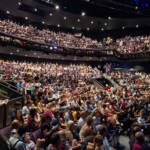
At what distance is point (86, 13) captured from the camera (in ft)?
76.2

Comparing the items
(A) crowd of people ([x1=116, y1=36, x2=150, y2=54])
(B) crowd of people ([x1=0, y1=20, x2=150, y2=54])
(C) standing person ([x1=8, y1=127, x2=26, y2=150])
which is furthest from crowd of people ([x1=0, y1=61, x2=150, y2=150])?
(A) crowd of people ([x1=116, y1=36, x2=150, y2=54])

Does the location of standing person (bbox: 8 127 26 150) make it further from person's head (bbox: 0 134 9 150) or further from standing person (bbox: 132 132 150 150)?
standing person (bbox: 132 132 150 150)

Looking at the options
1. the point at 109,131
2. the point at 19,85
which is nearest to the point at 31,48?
the point at 19,85

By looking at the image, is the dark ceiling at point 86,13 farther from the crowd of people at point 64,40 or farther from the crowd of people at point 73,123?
the crowd of people at point 73,123

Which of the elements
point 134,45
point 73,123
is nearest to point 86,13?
point 134,45

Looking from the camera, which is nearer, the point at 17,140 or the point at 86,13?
the point at 17,140

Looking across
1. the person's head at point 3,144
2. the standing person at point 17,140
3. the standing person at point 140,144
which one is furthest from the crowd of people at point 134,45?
the person's head at point 3,144

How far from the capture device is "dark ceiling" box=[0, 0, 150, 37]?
19.0m

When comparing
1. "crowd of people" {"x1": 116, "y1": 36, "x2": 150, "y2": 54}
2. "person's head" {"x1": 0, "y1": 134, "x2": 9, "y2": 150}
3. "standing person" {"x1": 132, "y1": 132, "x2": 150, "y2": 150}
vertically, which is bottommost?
"standing person" {"x1": 132, "y1": 132, "x2": 150, "y2": 150}

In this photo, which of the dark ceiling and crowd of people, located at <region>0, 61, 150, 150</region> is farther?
the dark ceiling

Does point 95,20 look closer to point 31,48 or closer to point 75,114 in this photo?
point 31,48

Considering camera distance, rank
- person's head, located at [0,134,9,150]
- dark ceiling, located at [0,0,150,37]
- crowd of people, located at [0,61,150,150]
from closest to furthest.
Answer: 1. person's head, located at [0,134,9,150]
2. crowd of people, located at [0,61,150,150]
3. dark ceiling, located at [0,0,150,37]

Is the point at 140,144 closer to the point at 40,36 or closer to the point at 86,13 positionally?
the point at 40,36

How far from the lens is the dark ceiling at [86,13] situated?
18969 millimetres
